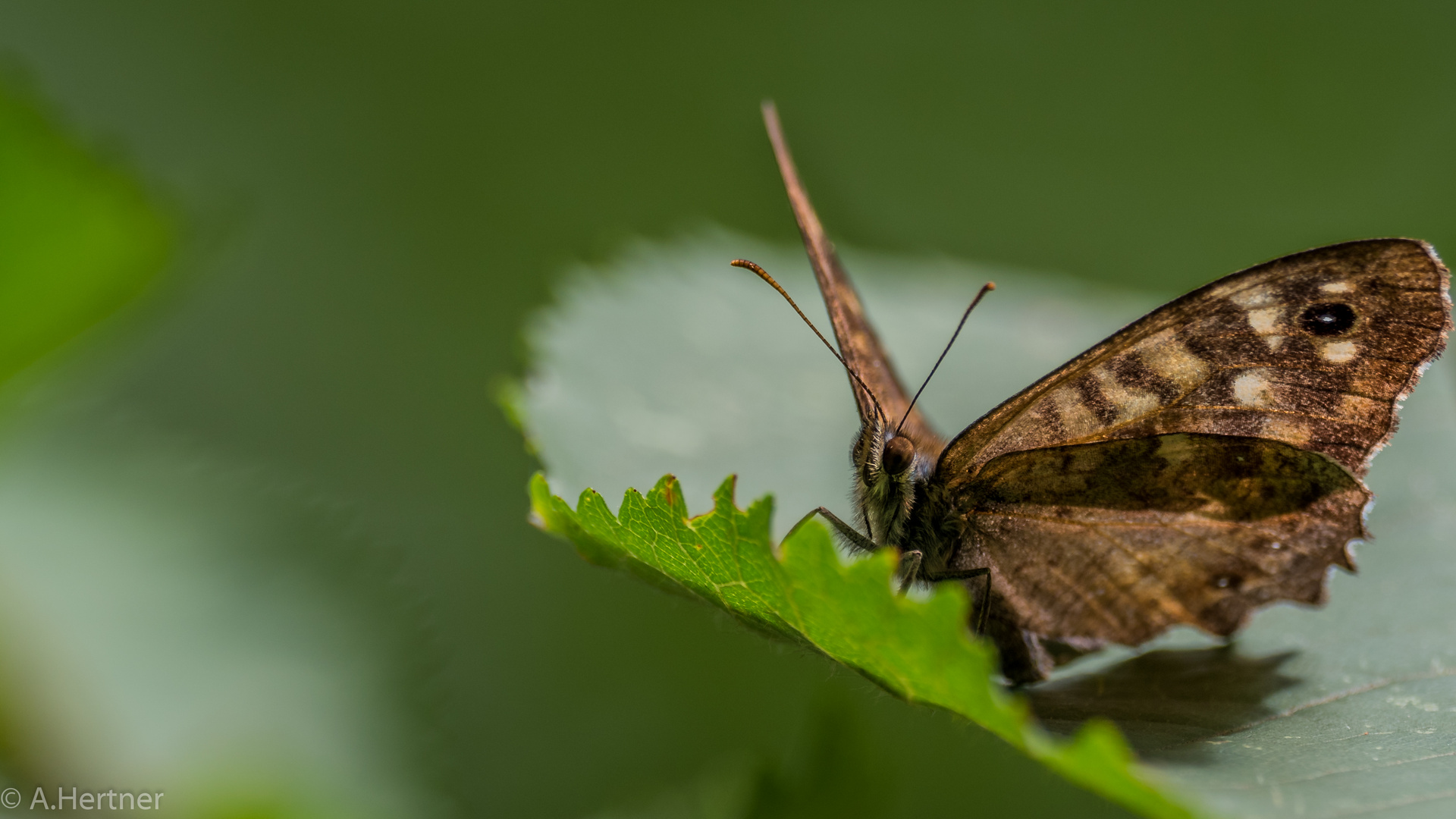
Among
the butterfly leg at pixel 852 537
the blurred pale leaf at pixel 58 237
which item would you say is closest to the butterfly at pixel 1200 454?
the butterfly leg at pixel 852 537

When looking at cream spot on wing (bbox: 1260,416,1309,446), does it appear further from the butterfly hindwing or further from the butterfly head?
the butterfly head

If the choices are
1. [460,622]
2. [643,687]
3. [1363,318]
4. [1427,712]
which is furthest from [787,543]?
[460,622]

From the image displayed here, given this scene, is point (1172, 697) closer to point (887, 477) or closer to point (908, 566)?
point (908, 566)

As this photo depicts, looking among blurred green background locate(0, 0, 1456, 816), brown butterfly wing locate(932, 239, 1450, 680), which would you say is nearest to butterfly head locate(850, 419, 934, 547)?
brown butterfly wing locate(932, 239, 1450, 680)

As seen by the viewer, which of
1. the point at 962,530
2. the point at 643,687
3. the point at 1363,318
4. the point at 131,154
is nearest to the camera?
the point at 1363,318

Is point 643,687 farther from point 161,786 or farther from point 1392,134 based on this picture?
point 1392,134

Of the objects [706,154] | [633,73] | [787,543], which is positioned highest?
[633,73]
